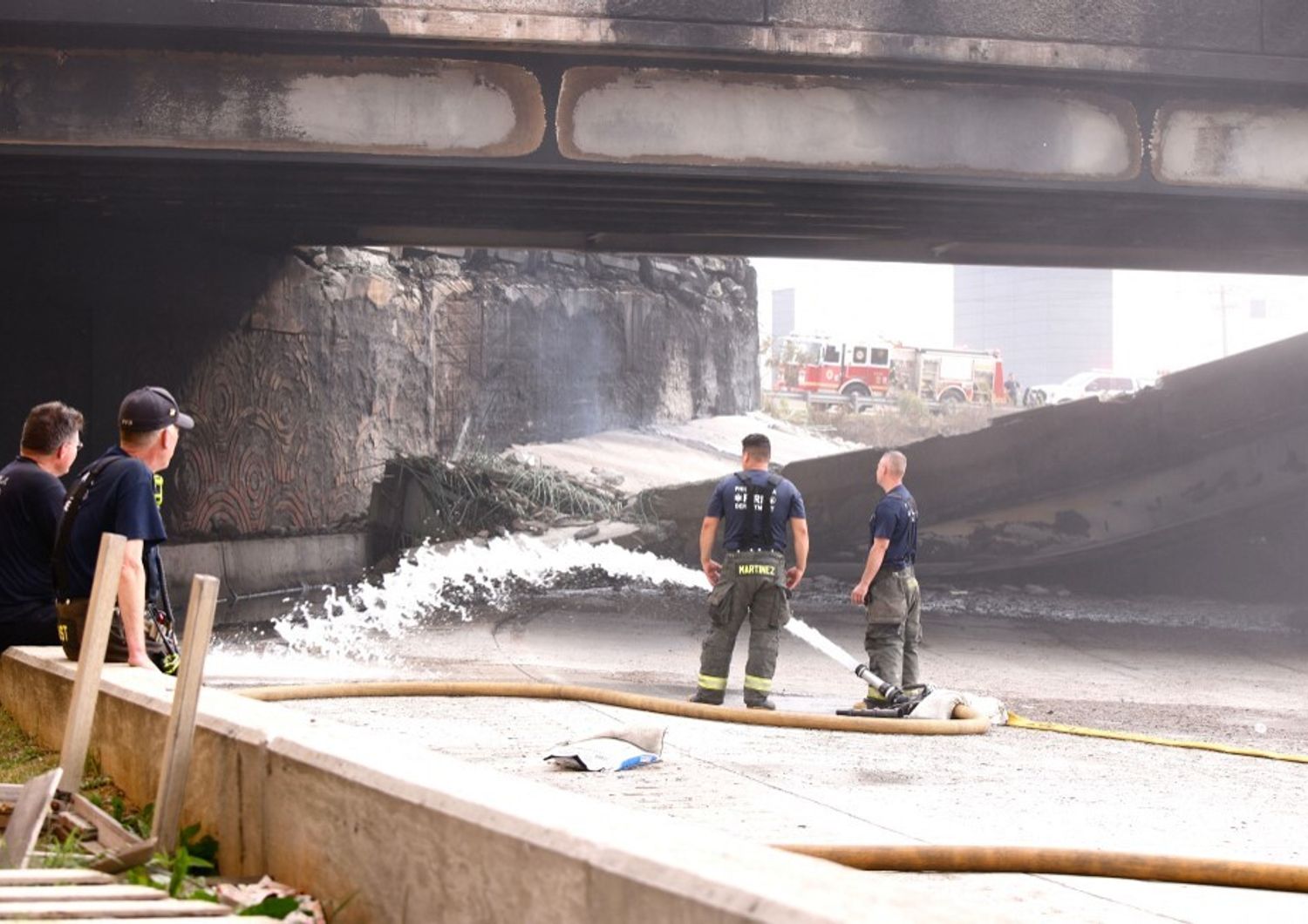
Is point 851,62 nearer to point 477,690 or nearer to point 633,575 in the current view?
point 477,690

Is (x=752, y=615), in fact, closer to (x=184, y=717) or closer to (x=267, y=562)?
(x=184, y=717)

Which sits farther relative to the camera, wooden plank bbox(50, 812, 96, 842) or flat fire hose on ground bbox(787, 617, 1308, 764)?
flat fire hose on ground bbox(787, 617, 1308, 764)

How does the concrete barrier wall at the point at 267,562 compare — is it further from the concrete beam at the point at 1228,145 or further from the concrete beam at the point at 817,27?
the concrete beam at the point at 1228,145

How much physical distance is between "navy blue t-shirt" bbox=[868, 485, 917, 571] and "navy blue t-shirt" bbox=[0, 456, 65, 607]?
221 inches

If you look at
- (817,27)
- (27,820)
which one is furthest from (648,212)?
(27,820)

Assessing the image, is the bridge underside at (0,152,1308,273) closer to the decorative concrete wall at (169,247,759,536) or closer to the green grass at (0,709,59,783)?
the decorative concrete wall at (169,247,759,536)

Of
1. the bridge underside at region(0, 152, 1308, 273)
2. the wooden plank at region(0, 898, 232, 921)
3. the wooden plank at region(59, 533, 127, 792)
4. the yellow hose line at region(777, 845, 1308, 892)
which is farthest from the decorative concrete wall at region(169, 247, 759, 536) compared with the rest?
the wooden plank at region(0, 898, 232, 921)

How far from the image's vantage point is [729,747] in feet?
29.5

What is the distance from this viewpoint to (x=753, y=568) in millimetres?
11180

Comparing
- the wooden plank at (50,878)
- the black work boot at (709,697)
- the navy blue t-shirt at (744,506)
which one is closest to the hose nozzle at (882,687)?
the black work boot at (709,697)

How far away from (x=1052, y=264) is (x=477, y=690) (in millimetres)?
14442

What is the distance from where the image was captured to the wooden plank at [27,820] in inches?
188

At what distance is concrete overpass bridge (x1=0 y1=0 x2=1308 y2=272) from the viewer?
13.6 metres

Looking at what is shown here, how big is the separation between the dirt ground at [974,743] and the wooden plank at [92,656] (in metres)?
2.30
